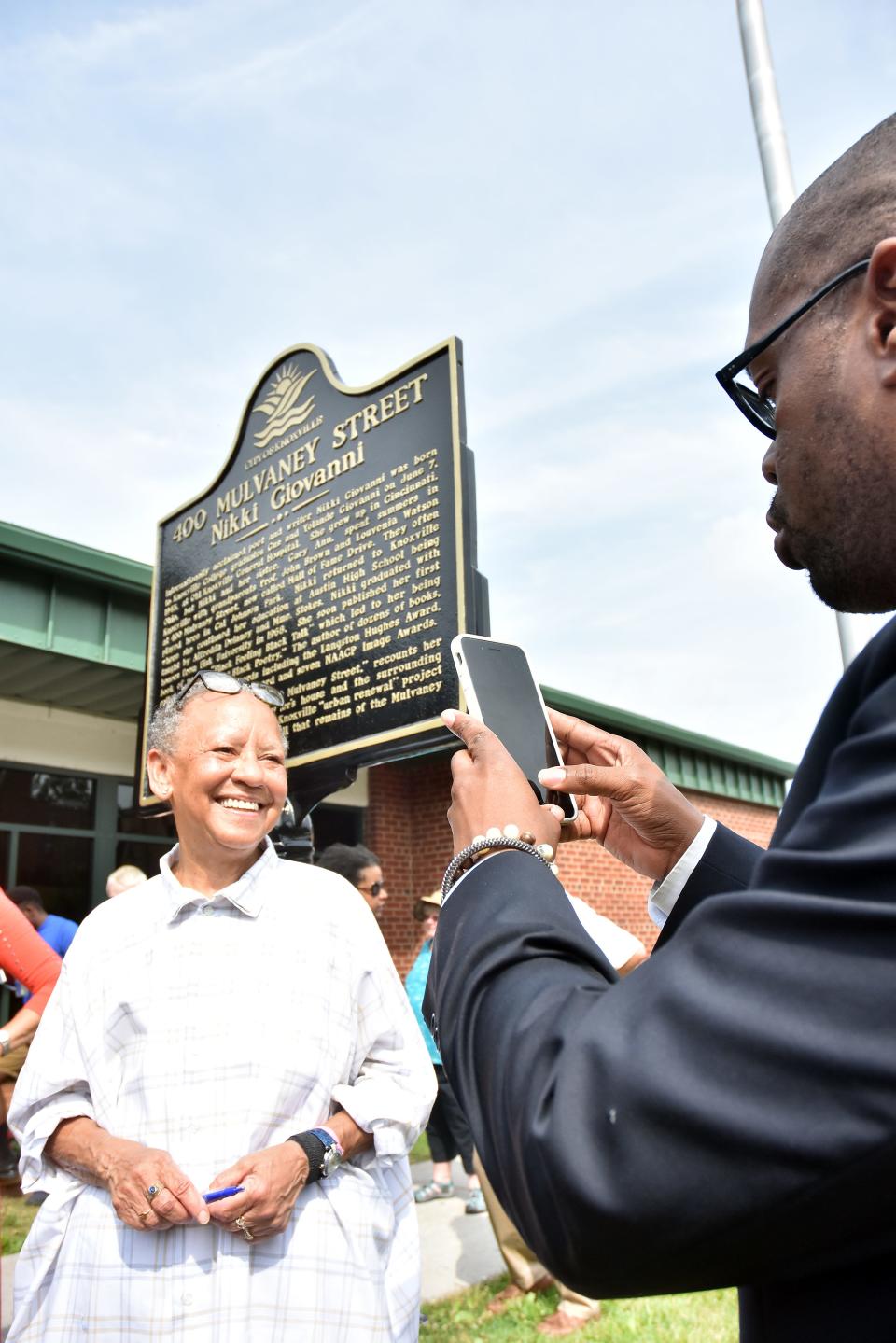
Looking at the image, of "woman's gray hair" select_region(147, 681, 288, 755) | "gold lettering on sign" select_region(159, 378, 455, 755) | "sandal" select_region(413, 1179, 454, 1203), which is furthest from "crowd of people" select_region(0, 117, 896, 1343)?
"sandal" select_region(413, 1179, 454, 1203)

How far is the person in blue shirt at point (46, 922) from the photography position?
698 centimetres

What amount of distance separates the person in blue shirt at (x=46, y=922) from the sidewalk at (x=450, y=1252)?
197 centimetres

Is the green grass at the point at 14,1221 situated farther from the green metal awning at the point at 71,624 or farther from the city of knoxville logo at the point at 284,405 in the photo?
the city of knoxville logo at the point at 284,405

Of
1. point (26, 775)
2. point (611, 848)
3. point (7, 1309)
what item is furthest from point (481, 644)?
point (26, 775)

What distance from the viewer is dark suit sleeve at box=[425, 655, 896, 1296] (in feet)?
2.20

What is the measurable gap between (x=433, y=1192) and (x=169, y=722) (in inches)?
207

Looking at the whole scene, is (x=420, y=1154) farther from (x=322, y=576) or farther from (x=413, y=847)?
(x=322, y=576)

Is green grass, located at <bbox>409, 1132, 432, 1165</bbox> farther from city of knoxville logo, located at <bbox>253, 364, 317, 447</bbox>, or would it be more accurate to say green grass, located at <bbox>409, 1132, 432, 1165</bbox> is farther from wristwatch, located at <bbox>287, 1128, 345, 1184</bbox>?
wristwatch, located at <bbox>287, 1128, 345, 1184</bbox>

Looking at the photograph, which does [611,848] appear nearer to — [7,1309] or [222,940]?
[222,940]

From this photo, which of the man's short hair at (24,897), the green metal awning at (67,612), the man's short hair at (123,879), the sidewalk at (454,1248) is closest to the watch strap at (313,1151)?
the sidewalk at (454,1248)

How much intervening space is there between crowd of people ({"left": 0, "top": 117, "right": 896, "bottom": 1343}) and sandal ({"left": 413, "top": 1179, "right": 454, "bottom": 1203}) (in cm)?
506

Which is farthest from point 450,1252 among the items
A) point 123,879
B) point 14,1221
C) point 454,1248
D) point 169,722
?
point 169,722

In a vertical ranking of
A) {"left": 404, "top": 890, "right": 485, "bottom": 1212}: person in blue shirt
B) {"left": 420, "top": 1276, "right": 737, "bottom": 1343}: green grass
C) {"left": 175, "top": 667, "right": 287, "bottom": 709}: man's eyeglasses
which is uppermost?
{"left": 175, "top": 667, "right": 287, "bottom": 709}: man's eyeglasses

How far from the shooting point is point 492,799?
1.08 m
